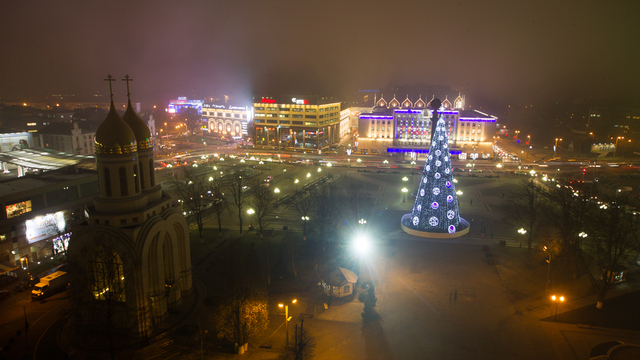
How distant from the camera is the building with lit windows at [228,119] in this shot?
115250 mm

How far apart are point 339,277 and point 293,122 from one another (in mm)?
71449

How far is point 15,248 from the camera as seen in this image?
101 feet

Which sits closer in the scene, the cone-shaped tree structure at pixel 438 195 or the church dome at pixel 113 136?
the church dome at pixel 113 136

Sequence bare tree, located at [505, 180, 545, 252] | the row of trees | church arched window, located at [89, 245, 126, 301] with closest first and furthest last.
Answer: church arched window, located at [89, 245, 126, 301] < the row of trees < bare tree, located at [505, 180, 545, 252]

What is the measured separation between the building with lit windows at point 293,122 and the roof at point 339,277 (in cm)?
6751

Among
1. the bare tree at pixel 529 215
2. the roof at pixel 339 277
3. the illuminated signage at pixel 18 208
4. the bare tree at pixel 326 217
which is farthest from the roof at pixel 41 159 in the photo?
the bare tree at pixel 529 215

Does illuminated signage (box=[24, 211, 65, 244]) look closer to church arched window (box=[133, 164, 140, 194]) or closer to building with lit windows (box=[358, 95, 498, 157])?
church arched window (box=[133, 164, 140, 194])

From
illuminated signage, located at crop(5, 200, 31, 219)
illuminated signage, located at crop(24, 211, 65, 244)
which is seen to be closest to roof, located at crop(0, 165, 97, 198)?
illuminated signage, located at crop(5, 200, 31, 219)

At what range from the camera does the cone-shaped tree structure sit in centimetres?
3341

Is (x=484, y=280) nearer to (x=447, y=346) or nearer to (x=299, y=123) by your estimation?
(x=447, y=346)

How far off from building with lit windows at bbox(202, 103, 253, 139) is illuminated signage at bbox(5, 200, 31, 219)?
268 ft

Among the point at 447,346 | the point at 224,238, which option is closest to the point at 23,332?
the point at 224,238

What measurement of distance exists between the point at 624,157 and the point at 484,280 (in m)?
75.8

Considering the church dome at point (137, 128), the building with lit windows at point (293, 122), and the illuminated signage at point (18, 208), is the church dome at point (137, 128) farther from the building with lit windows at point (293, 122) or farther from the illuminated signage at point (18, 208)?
the building with lit windows at point (293, 122)
